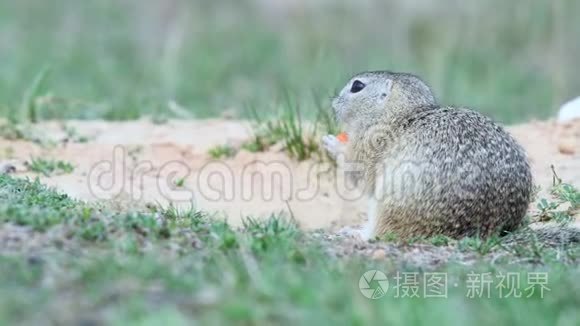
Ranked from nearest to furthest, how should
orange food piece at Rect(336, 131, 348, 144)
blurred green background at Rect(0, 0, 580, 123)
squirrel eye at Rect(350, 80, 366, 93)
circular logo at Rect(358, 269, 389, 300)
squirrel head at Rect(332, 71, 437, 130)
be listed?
circular logo at Rect(358, 269, 389, 300) < squirrel head at Rect(332, 71, 437, 130) < squirrel eye at Rect(350, 80, 366, 93) < orange food piece at Rect(336, 131, 348, 144) < blurred green background at Rect(0, 0, 580, 123)

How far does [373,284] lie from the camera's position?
13.6 ft

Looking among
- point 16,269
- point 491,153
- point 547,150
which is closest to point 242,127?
point 547,150

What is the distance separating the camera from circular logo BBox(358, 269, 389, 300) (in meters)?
3.93

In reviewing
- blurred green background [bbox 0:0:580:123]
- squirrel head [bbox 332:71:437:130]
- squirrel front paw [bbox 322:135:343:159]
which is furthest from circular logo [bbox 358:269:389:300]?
blurred green background [bbox 0:0:580:123]

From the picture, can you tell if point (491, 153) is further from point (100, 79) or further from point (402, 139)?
point (100, 79)

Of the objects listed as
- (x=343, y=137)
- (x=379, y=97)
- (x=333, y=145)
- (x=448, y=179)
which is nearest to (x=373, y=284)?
(x=448, y=179)

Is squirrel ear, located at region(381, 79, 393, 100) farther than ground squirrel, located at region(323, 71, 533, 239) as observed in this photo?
Yes

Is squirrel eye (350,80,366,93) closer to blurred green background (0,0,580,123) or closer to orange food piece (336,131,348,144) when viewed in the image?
orange food piece (336,131,348,144)

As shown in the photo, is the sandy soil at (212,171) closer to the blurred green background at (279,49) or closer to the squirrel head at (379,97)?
the squirrel head at (379,97)

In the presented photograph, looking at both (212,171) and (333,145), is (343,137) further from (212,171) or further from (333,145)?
(212,171)

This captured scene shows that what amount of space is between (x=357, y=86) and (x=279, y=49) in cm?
659

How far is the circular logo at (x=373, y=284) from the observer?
3.93 meters

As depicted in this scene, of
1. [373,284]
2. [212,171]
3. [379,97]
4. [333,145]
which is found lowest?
[373,284]

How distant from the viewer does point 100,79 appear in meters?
11.8
